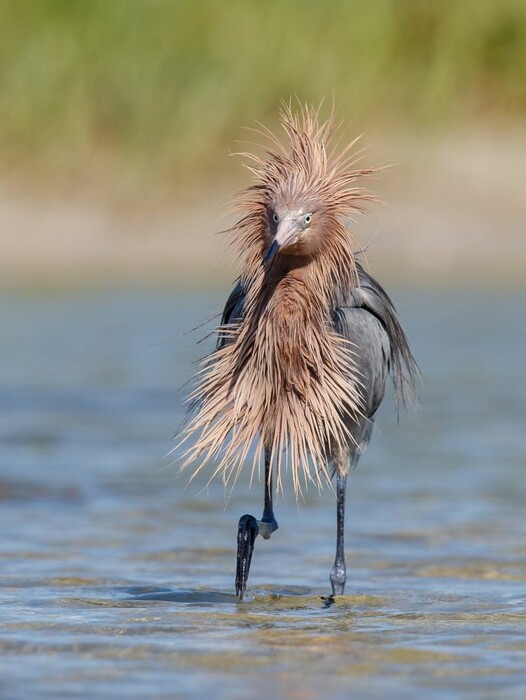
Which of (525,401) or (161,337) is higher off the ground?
(161,337)

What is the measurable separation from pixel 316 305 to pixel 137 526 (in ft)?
5.30

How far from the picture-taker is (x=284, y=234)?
5.77 metres

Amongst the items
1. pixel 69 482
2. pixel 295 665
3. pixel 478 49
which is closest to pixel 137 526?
pixel 69 482

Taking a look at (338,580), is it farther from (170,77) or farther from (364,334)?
(170,77)

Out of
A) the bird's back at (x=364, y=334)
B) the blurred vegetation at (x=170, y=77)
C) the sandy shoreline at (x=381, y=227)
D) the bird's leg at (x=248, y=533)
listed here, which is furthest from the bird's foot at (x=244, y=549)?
the blurred vegetation at (x=170, y=77)

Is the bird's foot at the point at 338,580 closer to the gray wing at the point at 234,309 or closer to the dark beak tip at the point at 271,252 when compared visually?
the gray wing at the point at 234,309

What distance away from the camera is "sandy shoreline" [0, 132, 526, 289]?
57.1ft

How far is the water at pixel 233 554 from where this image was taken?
463 cm

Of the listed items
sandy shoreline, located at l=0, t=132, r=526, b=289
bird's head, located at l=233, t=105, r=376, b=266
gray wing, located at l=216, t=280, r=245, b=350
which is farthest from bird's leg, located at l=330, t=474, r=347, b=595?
sandy shoreline, located at l=0, t=132, r=526, b=289

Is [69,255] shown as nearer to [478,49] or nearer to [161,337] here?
[161,337]

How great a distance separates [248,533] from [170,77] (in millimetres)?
13599

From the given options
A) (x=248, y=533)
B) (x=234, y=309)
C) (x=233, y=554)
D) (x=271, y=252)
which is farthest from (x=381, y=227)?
(x=271, y=252)

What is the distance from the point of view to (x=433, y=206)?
722 inches

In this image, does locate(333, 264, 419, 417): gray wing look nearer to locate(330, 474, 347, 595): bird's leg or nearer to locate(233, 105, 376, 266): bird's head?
locate(233, 105, 376, 266): bird's head
